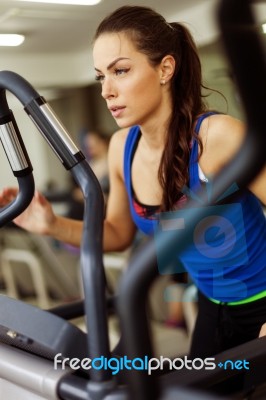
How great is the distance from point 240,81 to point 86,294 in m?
0.31

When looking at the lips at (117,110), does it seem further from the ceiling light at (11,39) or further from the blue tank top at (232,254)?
the ceiling light at (11,39)

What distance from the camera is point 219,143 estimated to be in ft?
2.63

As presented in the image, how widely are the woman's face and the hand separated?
0.28m

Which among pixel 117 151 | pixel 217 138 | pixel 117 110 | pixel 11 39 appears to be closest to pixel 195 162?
pixel 217 138

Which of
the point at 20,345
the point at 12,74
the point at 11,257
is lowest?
the point at 11,257

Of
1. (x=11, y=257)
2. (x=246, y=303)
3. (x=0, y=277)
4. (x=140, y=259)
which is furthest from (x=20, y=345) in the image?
(x=0, y=277)

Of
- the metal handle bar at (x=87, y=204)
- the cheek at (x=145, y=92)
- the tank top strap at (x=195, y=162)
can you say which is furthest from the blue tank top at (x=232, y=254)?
the metal handle bar at (x=87, y=204)

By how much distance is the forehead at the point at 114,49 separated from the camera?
2.53ft

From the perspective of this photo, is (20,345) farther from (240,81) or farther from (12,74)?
(240,81)

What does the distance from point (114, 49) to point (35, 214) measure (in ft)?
1.26

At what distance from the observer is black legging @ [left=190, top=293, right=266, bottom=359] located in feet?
3.28

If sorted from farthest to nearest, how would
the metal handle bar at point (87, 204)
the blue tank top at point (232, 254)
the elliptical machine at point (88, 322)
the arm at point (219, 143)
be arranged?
the blue tank top at point (232, 254) → the arm at point (219, 143) → the metal handle bar at point (87, 204) → the elliptical machine at point (88, 322)

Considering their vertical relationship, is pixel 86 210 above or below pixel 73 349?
above

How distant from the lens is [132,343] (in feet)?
1.63
